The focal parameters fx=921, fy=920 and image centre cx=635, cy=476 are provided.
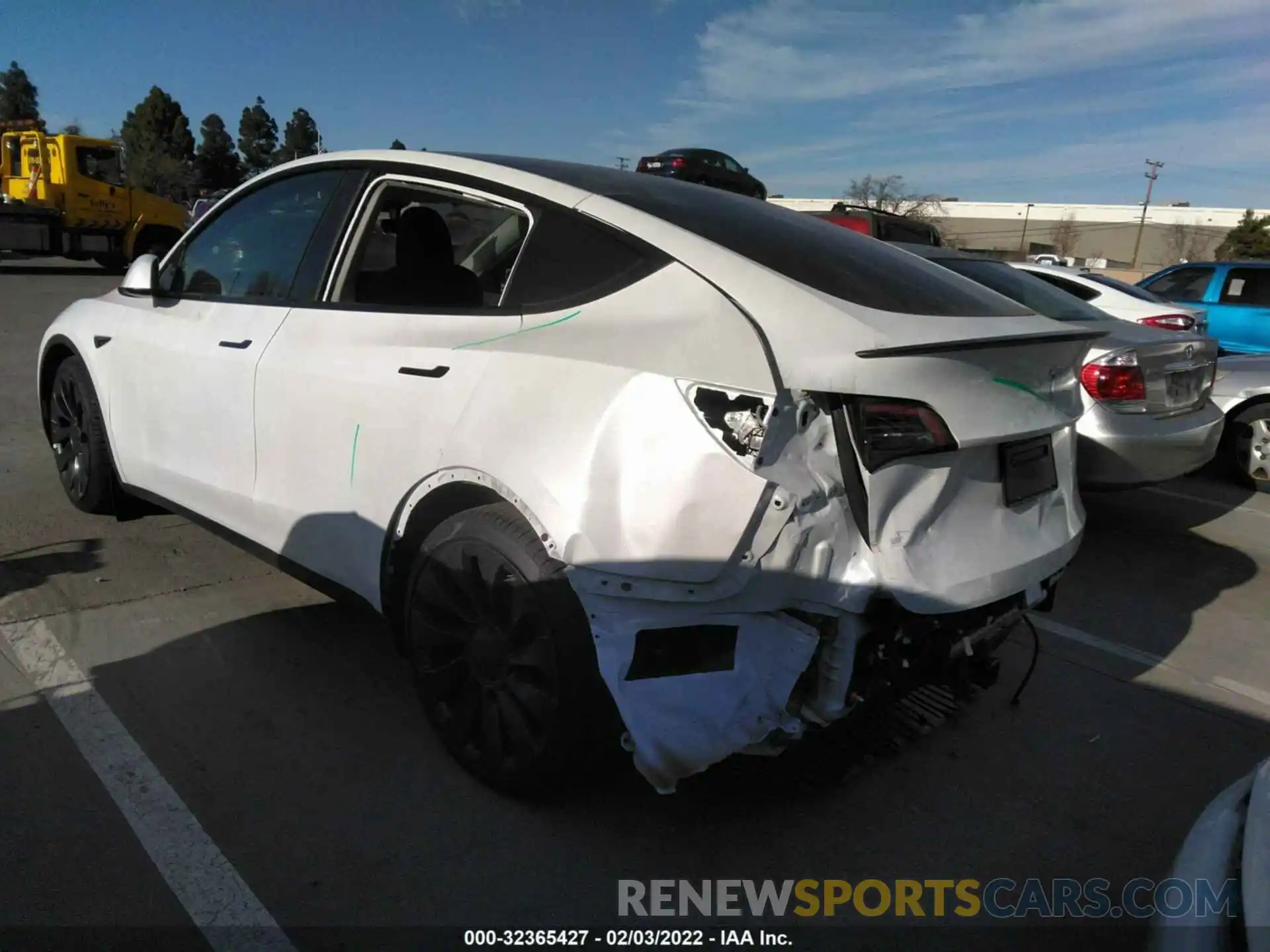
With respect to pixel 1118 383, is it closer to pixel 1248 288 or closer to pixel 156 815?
pixel 156 815

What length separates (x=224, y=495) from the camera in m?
3.44

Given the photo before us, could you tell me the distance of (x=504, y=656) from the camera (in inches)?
97.0

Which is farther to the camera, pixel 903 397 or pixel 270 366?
pixel 270 366

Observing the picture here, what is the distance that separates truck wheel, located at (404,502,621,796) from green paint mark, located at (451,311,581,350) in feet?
1.48

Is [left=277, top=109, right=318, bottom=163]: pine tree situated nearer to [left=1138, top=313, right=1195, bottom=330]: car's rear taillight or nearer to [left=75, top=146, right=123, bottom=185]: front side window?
[left=75, top=146, right=123, bottom=185]: front side window

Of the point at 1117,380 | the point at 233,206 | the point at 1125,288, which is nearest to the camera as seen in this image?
the point at 233,206

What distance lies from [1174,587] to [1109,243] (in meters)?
77.9

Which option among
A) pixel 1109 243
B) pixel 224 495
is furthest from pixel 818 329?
pixel 1109 243

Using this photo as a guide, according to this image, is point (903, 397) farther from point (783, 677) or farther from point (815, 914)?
point (815, 914)

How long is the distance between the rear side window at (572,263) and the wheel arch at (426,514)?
51 cm

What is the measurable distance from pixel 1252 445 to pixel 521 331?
669 cm

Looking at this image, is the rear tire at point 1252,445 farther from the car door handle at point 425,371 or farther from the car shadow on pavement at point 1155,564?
the car door handle at point 425,371

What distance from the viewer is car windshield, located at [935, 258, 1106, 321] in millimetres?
5875

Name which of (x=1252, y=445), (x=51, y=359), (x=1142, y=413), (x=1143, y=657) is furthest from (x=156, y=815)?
(x=1252, y=445)
